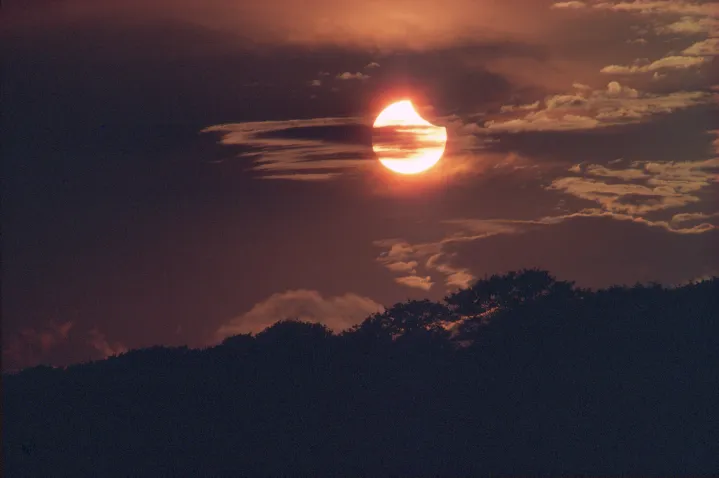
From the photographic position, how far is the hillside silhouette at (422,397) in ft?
177

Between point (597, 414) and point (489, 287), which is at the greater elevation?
point (489, 287)

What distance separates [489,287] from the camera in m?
64.9

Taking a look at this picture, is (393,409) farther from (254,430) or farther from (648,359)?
(648,359)

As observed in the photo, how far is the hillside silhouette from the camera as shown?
5394 cm

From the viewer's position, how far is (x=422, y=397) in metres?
57.9

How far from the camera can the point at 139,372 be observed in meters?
62.5

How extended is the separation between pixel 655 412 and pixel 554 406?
17.8 feet

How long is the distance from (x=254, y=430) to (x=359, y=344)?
10412mm

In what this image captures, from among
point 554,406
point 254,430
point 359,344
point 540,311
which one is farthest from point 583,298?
point 254,430

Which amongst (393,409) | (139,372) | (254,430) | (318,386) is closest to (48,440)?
(139,372)

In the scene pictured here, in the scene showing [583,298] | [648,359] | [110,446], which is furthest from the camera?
[583,298]

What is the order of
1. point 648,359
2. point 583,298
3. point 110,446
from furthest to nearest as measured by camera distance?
point 583,298
point 648,359
point 110,446

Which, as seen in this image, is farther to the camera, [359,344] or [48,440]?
[359,344]

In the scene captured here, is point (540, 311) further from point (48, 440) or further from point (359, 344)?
point (48, 440)
